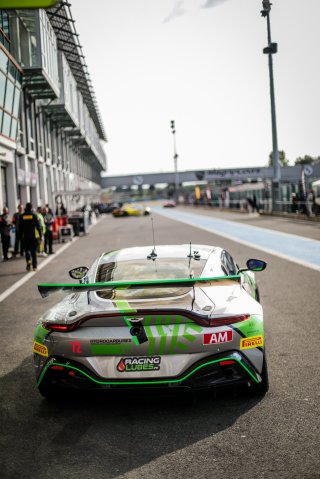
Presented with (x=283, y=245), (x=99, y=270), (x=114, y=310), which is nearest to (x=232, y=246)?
(x=283, y=245)

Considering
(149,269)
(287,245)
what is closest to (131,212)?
(287,245)

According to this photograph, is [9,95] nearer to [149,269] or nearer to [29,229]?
[29,229]

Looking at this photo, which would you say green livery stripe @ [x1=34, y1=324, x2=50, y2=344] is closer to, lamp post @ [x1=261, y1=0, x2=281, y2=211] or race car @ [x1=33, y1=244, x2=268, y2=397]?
race car @ [x1=33, y1=244, x2=268, y2=397]

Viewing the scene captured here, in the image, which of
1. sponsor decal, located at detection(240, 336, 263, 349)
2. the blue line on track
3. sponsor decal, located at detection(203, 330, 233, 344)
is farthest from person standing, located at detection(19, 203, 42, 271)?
sponsor decal, located at detection(203, 330, 233, 344)

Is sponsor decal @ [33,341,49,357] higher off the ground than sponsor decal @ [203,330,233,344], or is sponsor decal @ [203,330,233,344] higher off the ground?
sponsor decal @ [203,330,233,344]

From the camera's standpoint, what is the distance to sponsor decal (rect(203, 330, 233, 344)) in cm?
435

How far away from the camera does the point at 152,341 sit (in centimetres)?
431

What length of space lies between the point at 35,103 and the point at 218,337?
1408 inches

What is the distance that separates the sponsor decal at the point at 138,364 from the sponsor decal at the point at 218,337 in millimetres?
377

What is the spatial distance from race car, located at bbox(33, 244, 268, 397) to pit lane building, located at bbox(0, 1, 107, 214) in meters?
19.6

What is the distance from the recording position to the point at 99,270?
18.6 ft

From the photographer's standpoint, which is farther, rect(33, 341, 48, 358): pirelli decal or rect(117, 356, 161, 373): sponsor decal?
rect(33, 341, 48, 358): pirelli decal

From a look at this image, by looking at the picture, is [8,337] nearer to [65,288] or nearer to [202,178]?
[65,288]

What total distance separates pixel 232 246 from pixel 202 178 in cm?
7847
